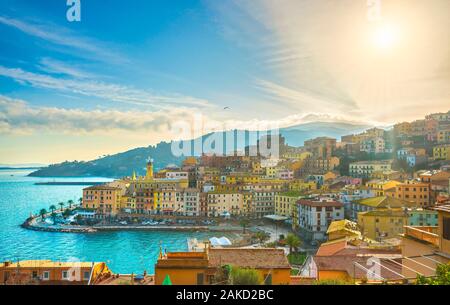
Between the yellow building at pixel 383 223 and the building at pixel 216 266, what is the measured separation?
141 inches

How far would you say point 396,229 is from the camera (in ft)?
19.6

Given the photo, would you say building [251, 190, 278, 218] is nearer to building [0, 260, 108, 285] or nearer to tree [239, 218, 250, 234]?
tree [239, 218, 250, 234]

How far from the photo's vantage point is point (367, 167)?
1044 centimetres

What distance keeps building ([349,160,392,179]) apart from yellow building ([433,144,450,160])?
1.13 metres

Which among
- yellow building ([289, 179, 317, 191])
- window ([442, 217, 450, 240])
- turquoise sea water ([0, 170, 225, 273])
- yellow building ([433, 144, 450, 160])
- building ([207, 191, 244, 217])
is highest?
yellow building ([433, 144, 450, 160])

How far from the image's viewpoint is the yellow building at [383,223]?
5.93 meters

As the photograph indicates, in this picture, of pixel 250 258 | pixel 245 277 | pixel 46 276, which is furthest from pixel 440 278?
pixel 46 276

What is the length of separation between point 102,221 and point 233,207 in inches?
152

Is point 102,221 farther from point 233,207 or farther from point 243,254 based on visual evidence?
point 243,254

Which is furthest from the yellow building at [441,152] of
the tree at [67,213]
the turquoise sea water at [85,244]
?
the tree at [67,213]

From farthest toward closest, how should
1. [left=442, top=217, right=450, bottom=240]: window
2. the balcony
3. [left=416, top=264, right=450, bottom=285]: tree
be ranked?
the balcony, [left=442, top=217, right=450, bottom=240]: window, [left=416, top=264, right=450, bottom=285]: tree

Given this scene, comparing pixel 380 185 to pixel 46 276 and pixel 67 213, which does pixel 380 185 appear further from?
pixel 67 213

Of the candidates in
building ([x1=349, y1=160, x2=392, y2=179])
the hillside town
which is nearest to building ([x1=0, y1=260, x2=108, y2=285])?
the hillside town

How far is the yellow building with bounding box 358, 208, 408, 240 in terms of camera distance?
234 inches
